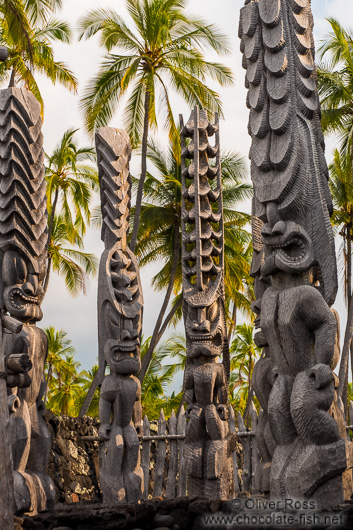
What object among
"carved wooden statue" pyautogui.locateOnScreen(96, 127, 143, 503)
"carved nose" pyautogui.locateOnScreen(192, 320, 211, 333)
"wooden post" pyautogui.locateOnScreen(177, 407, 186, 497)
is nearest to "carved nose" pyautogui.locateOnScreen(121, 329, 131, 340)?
"carved wooden statue" pyautogui.locateOnScreen(96, 127, 143, 503)

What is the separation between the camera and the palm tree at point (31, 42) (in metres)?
18.4

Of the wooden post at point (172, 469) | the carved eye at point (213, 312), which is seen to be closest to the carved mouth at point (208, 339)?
the carved eye at point (213, 312)

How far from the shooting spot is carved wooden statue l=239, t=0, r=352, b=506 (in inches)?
169

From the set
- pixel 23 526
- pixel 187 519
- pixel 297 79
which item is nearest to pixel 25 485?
pixel 23 526

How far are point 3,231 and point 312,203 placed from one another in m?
3.59

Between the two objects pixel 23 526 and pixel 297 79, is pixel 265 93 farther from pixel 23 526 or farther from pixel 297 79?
pixel 23 526

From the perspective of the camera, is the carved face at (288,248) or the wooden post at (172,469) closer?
the carved face at (288,248)

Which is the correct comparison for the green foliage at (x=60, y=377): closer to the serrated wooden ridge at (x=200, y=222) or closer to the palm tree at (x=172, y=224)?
the palm tree at (x=172, y=224)

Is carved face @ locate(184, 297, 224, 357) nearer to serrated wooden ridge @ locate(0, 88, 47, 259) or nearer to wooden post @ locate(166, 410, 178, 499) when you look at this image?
serrated wooden ridge @ locate(0, 88, 47, 259)

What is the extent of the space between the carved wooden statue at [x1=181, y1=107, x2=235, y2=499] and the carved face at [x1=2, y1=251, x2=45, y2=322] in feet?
5.72

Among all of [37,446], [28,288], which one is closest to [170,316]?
[28,288]

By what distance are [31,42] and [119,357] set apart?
51.0ft

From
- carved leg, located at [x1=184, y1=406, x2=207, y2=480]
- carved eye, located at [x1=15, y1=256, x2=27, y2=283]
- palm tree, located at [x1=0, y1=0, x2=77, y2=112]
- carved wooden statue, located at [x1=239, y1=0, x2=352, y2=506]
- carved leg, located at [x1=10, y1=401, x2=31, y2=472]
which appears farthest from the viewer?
palm tree, located at [x1=0, y1=0, x2=77, y2=112]

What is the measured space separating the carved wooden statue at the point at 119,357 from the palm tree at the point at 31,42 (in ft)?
33.1
